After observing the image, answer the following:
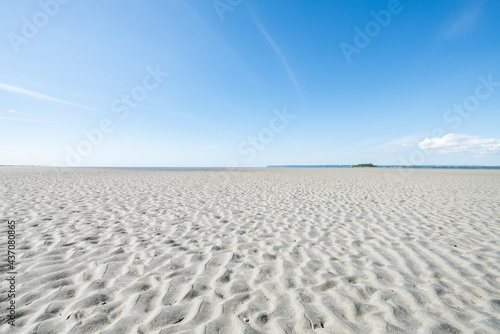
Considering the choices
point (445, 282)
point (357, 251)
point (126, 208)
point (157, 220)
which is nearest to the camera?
point (445, 282)

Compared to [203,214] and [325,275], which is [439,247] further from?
[203,214]

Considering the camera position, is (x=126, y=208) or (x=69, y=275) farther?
(x=126, y=208)

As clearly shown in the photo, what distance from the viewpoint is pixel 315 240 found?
15.4ft

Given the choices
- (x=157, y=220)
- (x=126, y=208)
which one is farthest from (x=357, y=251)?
(x=126, y=208)

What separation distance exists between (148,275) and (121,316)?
83 centimetres

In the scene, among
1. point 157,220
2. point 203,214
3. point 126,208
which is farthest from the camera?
point 126,208

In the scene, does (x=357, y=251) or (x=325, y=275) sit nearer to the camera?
(x=325, y=275)

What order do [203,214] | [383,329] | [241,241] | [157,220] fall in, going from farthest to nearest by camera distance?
1. [203,214]
2. [157,220]
3. [241,241]
4. [383,329]

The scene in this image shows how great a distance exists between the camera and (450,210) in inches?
292

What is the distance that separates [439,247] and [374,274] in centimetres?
205

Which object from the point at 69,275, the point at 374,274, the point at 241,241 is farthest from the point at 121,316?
the point at 374,274

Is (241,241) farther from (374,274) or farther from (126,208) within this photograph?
(126,208)

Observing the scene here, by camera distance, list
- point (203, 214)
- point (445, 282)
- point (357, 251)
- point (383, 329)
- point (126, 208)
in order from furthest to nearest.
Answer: point (126, 208)
point (203, 214)
point (357, 251)
point (445, 282)
point (383, 329)

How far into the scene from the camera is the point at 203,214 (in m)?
6.73
